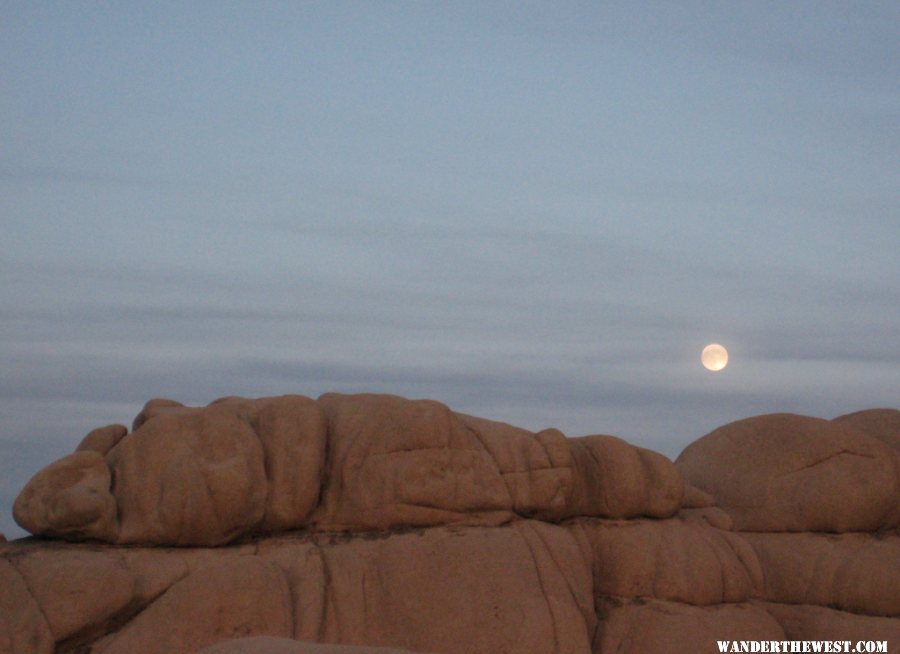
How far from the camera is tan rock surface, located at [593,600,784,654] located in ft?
63.2

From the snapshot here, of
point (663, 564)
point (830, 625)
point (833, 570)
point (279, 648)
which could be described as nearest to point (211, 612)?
point (279, 648)

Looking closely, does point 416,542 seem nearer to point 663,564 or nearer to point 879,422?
point 663,564

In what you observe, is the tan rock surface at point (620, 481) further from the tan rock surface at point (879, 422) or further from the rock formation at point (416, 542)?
the tan rock surface at point (879, 422)

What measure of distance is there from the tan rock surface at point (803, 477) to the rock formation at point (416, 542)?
6 cm

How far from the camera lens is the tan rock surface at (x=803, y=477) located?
22500 mm

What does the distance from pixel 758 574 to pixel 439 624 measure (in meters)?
7.20

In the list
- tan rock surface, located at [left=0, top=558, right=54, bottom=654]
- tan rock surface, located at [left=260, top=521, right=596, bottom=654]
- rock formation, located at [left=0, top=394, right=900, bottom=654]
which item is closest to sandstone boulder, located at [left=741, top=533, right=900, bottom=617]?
rock formation, located at [left=0, top=394, right=900, bottom=654]

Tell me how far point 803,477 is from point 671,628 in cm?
516

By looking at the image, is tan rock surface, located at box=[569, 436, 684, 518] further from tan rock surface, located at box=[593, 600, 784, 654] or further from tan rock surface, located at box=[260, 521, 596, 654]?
tan rock surface, located at box=[260, 521, 596, 654]

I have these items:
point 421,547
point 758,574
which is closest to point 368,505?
point 421,547

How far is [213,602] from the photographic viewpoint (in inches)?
629

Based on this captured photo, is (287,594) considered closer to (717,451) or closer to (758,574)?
(758,574)

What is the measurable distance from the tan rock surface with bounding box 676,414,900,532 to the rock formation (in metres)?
0.06

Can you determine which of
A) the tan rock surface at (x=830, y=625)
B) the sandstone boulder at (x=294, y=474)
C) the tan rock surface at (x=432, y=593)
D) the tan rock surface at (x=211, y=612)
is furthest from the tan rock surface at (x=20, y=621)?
the tan rock surface at (x=830, y=625)
